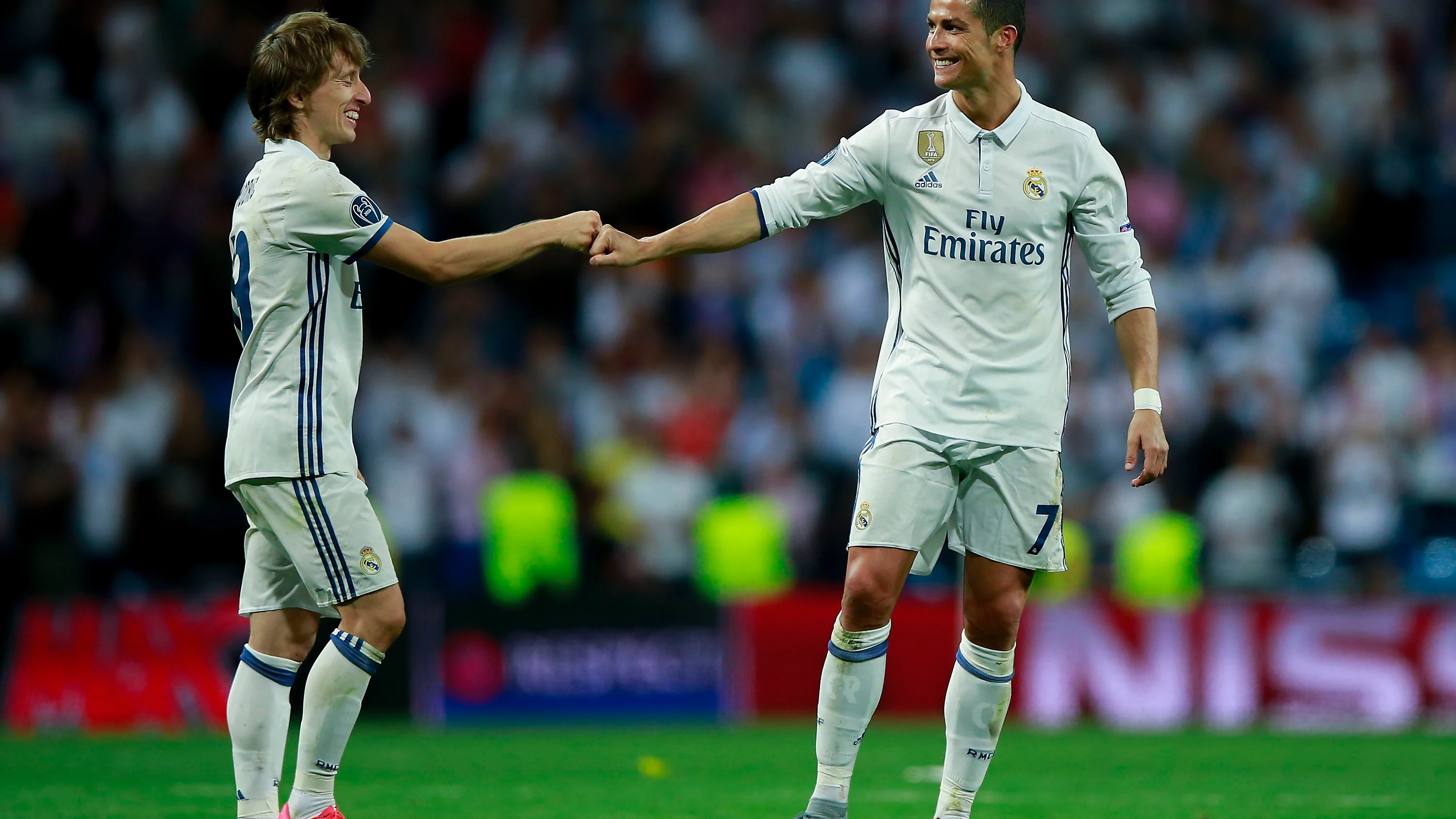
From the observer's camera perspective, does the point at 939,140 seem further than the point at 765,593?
No

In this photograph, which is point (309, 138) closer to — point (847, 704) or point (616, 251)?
point (616, 251)

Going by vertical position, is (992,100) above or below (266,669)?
above

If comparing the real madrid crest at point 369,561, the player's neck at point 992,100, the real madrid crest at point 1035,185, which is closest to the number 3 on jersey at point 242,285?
the real madrid crest at point 369,561

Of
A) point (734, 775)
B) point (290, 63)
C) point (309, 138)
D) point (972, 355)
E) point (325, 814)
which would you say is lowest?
point (734, 775)

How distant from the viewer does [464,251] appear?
617cm

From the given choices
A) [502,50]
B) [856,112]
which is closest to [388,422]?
[502,50]

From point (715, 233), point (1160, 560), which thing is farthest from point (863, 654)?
point (1160, 560)

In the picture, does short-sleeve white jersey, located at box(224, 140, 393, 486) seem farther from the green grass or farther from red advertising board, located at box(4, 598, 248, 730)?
red advertising board, located at box(4, 598, 248, 730)

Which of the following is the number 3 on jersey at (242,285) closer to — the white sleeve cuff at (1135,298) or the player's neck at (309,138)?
the player's neck at (309,138)

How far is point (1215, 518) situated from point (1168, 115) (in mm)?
4662

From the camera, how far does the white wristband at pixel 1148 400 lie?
626cm

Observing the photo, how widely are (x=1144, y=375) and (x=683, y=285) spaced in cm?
959

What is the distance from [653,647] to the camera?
42.2 ft

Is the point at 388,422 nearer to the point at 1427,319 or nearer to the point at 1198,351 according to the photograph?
the point at 1198,351
